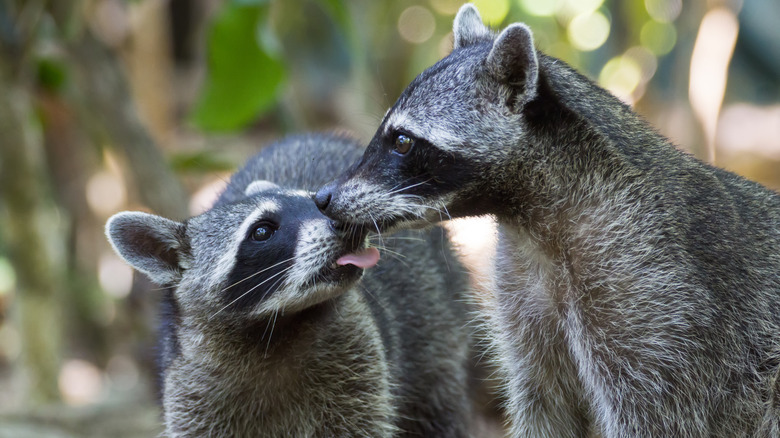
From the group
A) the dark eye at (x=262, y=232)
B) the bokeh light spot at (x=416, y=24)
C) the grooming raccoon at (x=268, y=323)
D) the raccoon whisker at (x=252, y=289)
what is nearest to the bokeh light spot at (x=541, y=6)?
the bokeh light spot at (x=416, y=24)

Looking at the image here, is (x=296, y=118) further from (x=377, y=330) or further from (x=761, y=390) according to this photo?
(x=761, y=390)

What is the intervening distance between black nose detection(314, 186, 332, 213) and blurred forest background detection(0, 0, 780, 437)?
147cm

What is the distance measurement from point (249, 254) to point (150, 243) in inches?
28.2

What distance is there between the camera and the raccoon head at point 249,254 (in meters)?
4.17

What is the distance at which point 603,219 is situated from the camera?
4020mm

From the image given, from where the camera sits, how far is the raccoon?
152 inches

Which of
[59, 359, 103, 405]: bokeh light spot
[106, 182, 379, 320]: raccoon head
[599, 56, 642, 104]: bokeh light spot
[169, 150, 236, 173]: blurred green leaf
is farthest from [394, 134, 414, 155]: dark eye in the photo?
[599, 56, 642, 104]: bokeh light spot

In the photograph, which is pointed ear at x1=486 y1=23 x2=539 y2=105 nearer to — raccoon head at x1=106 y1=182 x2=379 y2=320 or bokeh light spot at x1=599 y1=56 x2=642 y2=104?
raccoon head at x1=106 y1=182 x2=379 y2=320

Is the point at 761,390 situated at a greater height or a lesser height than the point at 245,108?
lesser

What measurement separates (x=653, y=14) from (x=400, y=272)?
32.8 feet

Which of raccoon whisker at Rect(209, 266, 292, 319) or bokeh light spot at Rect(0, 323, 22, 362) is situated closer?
raccoon whisker at Rect(209, 266, 292, 319)

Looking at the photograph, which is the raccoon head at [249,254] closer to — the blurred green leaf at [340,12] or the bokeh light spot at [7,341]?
the blurred green leaf at [340,12]

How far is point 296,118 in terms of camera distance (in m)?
10.0

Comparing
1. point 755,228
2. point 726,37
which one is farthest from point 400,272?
point 726,37
